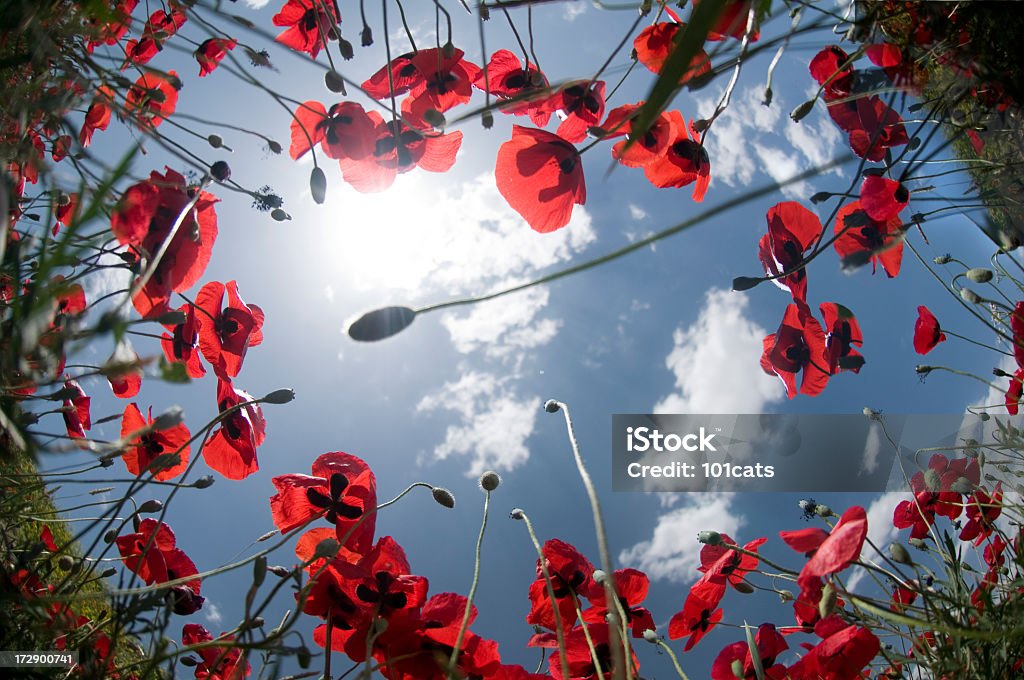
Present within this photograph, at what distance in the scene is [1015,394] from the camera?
1214mm

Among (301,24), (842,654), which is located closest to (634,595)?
(842,654)

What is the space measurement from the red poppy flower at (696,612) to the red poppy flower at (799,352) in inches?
16.8

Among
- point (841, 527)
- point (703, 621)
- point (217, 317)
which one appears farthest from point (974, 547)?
point (217, 317)

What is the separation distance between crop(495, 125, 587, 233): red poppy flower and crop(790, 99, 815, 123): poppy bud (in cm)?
35

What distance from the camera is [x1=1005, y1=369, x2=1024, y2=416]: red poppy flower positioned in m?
1.19

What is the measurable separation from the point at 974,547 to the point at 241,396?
1.41m

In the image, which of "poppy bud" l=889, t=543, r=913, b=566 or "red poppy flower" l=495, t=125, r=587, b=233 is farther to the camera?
"red poppy flower" l=495, t=125, r=587, b=233

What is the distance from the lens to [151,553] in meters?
1.05

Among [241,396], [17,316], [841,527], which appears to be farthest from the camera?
[241,396]

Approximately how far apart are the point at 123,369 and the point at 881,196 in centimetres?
97

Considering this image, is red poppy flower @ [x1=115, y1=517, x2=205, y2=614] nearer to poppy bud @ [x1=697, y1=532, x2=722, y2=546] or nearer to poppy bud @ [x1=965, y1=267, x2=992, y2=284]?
poppy bud @ [x1=697, y1=532, x2=722, y2=546]

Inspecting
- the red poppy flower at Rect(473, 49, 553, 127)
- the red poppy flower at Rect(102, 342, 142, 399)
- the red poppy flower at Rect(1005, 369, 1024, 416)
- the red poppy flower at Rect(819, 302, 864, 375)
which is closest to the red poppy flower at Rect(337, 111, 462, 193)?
the red poppy flower at Rect(473, 49, 553, 127)

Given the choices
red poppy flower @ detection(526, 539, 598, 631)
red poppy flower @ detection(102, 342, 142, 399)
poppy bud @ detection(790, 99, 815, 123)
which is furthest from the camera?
red poppy flower @ detection(526, 539, 598, 631)

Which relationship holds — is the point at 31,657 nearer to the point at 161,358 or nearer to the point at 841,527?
the point at 161,358
